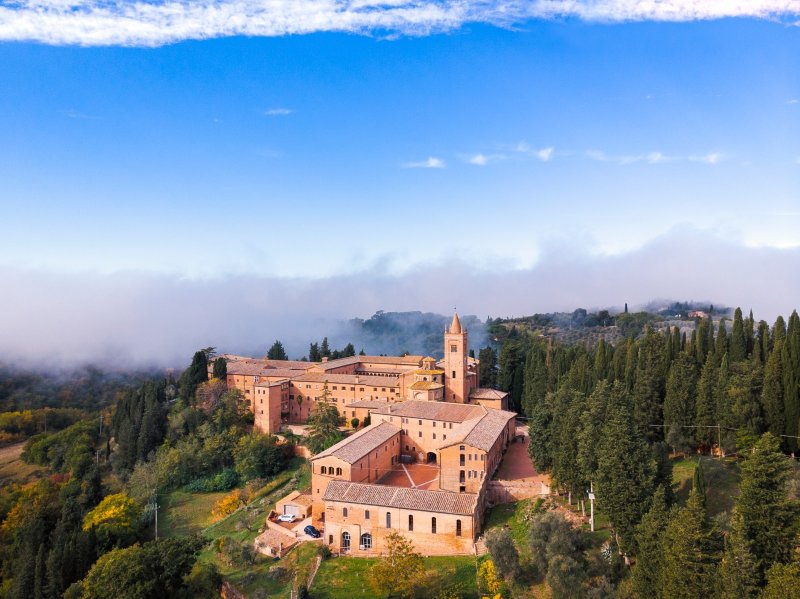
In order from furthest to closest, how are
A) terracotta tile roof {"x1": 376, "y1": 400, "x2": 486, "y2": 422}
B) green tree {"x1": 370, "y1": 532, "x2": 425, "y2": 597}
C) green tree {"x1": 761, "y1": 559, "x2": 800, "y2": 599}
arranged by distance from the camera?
terracotta tile roof {"x1": 376, "y1": 400, "x2": 486, "y2": 422}, green tree {"x1": 370, "y1": 532, "x2": 425, "y2": 597}, green tree {"x1": 761, "y1": 559, "x2": 800, "y2": 599}

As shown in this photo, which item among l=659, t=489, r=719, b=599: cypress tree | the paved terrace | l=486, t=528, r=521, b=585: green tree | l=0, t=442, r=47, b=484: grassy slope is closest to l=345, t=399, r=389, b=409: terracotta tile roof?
the paved terrace

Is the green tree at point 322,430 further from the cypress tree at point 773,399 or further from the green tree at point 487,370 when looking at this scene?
the cypress tree at point 773,399

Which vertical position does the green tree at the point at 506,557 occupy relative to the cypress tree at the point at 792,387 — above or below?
below

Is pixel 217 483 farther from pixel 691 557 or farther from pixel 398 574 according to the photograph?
pixel 691 557

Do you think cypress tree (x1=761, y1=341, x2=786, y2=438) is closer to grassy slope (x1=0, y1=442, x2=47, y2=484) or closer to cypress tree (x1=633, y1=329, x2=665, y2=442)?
cypress tree (x1=633, y1=329, x2=665, y2=442)

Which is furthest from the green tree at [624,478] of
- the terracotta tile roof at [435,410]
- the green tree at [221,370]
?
the green tree at [221,370]

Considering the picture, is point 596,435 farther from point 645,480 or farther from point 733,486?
point 733,486
